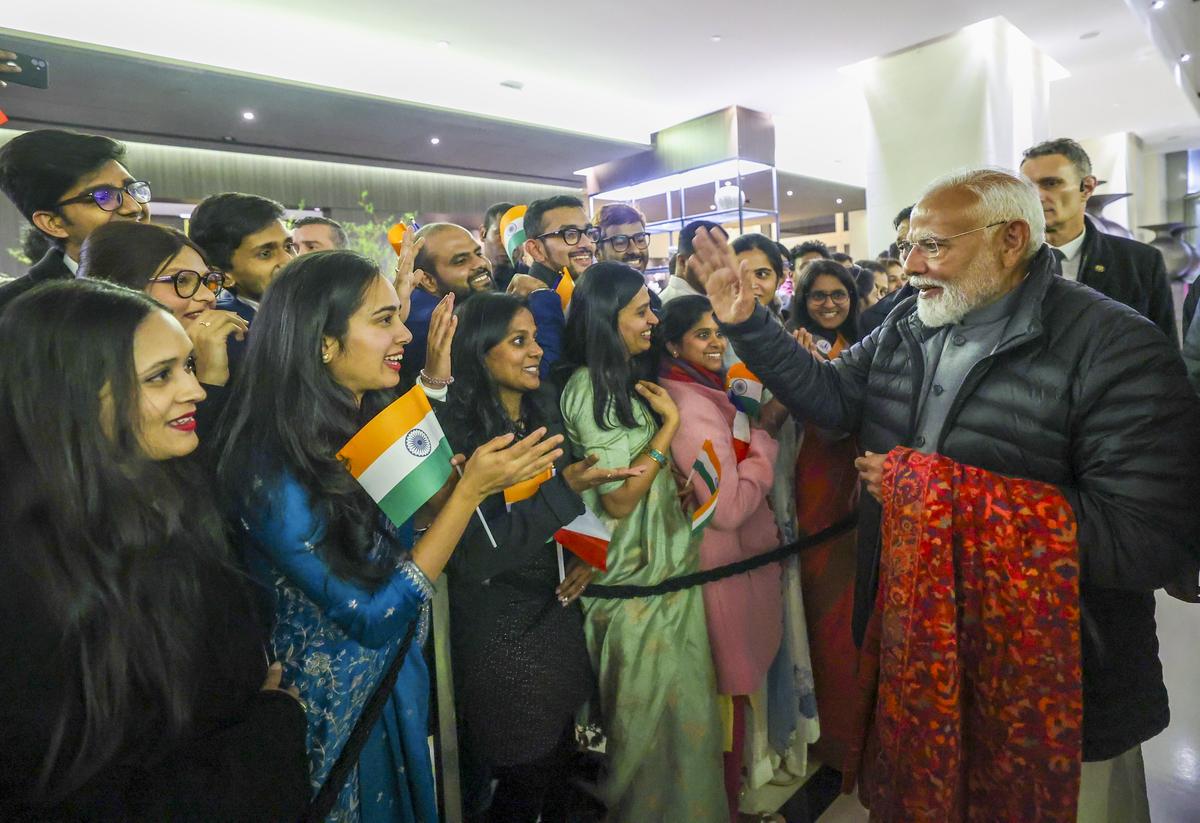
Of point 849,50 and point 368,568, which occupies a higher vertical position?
point 849,50

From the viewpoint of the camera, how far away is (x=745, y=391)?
6.25 ft

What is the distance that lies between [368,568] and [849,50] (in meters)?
5.79

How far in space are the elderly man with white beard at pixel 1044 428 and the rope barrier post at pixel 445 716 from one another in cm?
89

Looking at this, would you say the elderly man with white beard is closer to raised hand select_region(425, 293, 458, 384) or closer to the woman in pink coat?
the woman in pink coat

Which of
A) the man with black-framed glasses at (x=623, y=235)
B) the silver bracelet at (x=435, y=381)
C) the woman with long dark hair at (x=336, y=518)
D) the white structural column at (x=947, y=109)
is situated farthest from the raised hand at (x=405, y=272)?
the white structural column at (x=947, y=109)

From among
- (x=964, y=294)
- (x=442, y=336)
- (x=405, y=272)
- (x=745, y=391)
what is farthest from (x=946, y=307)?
(x=405, y=272)

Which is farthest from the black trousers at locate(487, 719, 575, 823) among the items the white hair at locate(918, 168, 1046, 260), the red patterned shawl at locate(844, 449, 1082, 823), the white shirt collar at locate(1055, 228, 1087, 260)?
the white shirt collar at locate(1055, 228, 1087, 260)

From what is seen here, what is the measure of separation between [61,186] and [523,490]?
139 centimetres

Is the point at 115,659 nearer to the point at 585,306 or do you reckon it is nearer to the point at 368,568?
the point at 368,568

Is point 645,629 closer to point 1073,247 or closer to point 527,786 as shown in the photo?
point 527,786

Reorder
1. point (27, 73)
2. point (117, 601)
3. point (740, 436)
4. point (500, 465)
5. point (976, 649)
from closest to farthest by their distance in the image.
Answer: point (117, 601), point (500, 465), point (976, 649), point (740, 436), point (27, 73)

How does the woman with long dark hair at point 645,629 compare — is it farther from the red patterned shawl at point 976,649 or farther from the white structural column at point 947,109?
the white structural column at point 947,109

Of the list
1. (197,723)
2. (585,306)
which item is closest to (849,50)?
(585,306)

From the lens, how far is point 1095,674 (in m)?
1.34
